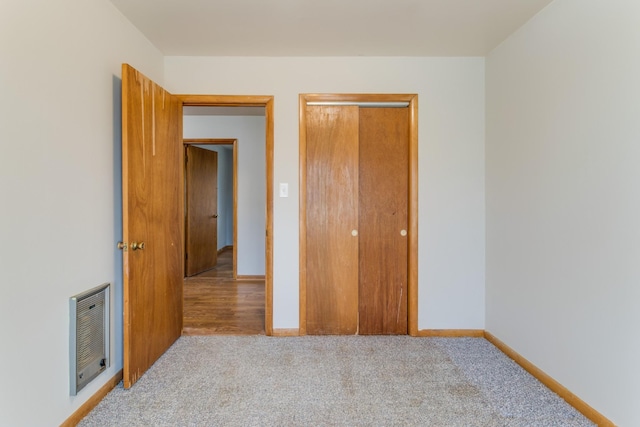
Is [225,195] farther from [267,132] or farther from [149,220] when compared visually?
[149,220]

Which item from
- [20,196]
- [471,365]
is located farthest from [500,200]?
[20,196]

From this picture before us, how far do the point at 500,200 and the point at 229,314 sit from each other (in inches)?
105

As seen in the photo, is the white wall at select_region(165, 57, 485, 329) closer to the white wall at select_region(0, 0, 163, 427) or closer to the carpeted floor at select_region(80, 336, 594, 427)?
the carpeted floor at select_region(80, 336, 594, 427)

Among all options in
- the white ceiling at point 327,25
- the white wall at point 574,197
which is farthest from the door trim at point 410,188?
the white wall at point 574,197

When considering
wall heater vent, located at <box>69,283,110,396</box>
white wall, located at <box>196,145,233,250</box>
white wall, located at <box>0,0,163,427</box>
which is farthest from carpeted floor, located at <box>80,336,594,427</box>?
white wall, located at <box>196,145,233,250</box>

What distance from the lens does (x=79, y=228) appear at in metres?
1.87

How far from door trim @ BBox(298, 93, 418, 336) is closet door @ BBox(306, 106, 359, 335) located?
0.15 feet

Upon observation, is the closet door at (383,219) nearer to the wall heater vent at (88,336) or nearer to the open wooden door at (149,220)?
the open wooden door at (149,220)

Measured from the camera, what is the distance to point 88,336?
1922mm

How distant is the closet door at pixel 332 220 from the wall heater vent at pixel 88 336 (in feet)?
4.89

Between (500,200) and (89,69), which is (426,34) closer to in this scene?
(500,200)

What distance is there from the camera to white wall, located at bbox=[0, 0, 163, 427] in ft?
4.72

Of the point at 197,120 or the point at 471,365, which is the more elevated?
the point at 197,120

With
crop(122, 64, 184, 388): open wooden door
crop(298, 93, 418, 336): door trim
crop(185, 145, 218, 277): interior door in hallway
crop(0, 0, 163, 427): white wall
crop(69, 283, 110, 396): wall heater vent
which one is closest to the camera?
crop(0, 0, 163, 427): white wall
